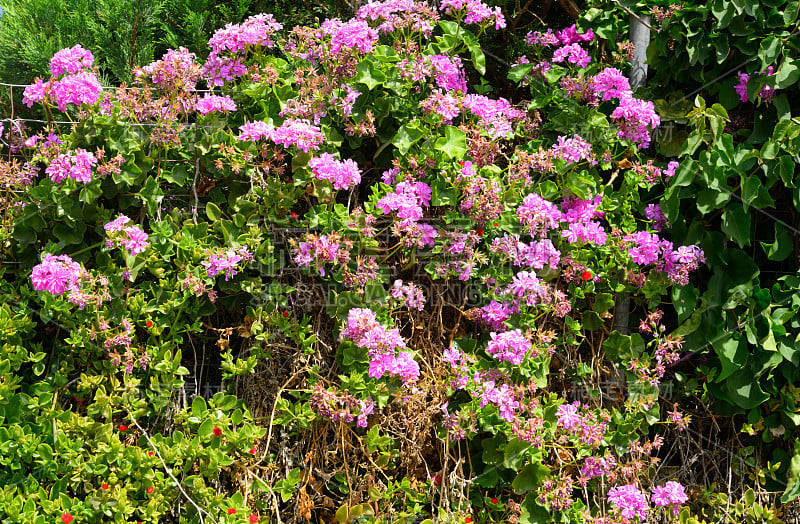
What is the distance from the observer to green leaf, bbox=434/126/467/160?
93.5 inches

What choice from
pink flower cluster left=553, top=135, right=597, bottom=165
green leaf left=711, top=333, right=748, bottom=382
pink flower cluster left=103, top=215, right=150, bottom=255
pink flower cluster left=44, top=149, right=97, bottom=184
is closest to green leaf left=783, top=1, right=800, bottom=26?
pink flower cluster left=553, top=135, right=597, bottom=165

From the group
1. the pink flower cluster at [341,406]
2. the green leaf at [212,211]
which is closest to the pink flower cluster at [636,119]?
the pink flower cluster at [341,406]

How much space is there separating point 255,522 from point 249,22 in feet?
5.65

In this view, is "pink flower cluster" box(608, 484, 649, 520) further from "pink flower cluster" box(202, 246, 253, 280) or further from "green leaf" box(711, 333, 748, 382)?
"pink flower cluster" box(202, 246, 253, 280)

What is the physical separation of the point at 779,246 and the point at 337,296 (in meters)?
1.61

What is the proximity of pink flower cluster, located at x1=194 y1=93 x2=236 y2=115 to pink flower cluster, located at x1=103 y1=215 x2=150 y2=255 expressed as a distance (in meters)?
0.47

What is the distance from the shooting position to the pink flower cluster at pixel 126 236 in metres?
2.24

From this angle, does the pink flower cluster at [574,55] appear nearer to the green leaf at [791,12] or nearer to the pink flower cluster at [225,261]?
the green leaf at [791,12]

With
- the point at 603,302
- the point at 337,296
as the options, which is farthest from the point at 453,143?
the point at 603,302

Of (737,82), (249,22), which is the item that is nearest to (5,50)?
(249,22)

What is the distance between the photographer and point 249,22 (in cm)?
250

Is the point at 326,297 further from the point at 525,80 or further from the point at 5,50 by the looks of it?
the point at 5,50

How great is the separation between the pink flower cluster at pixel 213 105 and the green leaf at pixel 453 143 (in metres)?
0.74

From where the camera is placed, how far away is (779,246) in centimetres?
250
